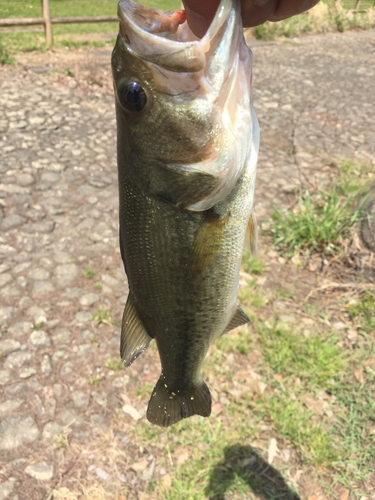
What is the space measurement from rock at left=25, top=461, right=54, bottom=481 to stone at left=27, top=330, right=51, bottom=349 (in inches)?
39.6

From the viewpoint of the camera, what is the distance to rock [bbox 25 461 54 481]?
107 inches

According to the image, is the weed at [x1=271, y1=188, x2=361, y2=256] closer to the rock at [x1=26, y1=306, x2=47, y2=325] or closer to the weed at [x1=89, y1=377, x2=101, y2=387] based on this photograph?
the weed at [x1=89, y1=377, x2=101, y2=387]

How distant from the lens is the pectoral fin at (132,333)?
1.71 metres

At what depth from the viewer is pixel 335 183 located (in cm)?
561

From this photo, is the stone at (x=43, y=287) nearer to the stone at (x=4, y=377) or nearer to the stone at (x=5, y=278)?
the stone at (x=5, y=278)

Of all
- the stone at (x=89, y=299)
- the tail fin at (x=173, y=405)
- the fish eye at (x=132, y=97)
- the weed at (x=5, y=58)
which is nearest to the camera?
the fish eye at (x=132, y=97)

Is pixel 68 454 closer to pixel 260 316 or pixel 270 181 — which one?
A: pixel 260 316

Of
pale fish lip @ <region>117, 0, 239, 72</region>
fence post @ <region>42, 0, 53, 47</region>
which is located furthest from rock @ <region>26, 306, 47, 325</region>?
fence post @ <region>42, 0, 53, 47</region>

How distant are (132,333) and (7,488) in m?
1.80

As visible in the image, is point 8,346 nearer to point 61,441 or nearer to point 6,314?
point 6,314

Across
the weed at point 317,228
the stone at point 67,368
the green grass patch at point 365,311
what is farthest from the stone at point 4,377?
the green grass patch at point 365,311

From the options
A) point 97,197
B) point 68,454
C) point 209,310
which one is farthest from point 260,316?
point 97,197

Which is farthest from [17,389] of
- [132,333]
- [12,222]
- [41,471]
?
[12,222]

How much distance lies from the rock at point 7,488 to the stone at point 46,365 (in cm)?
82
